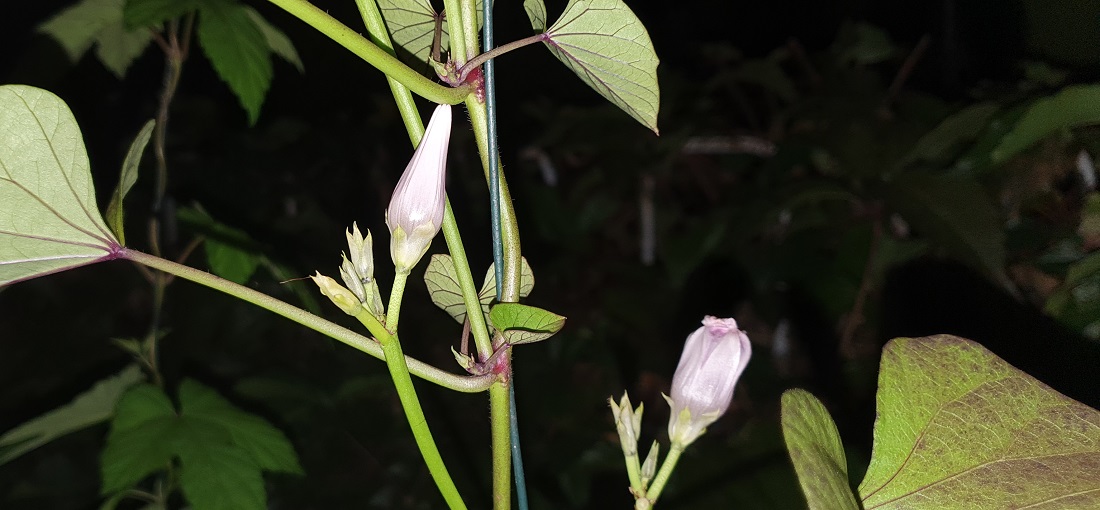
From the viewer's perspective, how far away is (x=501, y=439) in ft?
0.98

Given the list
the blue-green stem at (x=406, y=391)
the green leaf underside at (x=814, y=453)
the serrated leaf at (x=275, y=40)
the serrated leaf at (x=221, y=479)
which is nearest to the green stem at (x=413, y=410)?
the blue-green stem at (x=406, y=391)

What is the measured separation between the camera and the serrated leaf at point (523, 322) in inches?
10.2

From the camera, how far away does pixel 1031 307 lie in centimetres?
64

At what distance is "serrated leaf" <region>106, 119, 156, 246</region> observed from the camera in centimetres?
30

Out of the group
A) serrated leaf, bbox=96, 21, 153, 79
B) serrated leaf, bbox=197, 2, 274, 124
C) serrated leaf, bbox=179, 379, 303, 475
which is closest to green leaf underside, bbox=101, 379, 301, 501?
serrated leaf, bbox=179, 379, 303, 475

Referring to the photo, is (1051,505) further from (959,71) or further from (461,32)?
(959,71)

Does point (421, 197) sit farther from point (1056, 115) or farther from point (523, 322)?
point (1056, 115)

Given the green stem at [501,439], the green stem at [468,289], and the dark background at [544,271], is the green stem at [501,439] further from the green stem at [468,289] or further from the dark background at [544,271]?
the dark background at [544,271]

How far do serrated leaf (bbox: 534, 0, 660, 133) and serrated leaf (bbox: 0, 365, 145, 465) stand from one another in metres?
0.53

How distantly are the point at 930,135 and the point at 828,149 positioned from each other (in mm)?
237

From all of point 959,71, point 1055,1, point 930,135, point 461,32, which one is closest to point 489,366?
point 461,32

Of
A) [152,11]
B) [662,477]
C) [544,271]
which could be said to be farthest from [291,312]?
[544,271]

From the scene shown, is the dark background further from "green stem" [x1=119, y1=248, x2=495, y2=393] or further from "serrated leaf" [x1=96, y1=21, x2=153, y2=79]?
"green stem" [x1=119, y1=248, x2=495, y2=393]

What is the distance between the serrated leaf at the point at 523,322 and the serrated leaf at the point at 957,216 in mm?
582
